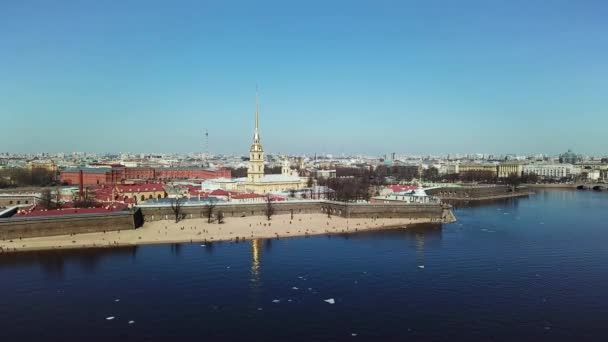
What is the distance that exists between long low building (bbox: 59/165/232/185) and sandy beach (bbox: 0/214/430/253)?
33.1 metres

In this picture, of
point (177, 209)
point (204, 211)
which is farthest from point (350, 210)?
point (177, 209)

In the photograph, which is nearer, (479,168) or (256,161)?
(256,161)

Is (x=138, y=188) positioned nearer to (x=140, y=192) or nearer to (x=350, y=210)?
(x=140, y=192)

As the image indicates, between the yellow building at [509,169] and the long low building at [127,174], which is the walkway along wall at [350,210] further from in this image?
the yellow building at [509,169]

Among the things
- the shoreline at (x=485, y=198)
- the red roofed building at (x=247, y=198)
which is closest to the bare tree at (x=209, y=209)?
the red roofed building at (x=247, y=198)

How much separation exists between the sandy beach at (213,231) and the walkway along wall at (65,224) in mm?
515

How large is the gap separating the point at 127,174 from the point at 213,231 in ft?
177

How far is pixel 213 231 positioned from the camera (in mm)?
33500

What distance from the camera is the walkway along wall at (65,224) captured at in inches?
1156

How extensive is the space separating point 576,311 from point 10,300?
68.2ft

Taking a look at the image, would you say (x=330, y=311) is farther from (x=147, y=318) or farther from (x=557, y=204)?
(x=557, y=204)

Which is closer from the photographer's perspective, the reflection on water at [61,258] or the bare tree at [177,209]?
the reflection on water at [61,258]

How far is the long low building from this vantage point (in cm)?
7250

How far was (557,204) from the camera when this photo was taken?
188 feet
